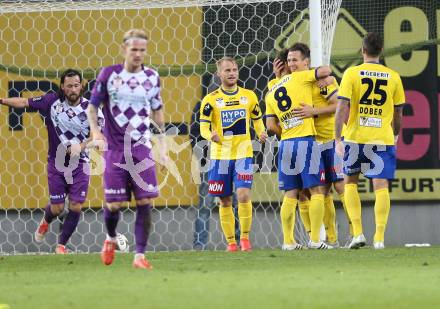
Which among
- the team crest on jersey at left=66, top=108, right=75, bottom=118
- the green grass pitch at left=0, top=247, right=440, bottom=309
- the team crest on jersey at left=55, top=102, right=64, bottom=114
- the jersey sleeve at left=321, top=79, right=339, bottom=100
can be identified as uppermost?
the jersey sleeve at left=321, top=79, right=339, bottom=100

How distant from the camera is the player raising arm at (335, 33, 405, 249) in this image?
8625 mm

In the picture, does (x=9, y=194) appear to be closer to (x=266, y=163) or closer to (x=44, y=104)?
(x=44, y=104)

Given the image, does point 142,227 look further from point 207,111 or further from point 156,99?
point 207,111

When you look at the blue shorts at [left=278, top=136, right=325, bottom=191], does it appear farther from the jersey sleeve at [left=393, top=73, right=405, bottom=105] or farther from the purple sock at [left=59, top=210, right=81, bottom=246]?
the purple sock at [left=59, top=210, right=81, bottom=246]

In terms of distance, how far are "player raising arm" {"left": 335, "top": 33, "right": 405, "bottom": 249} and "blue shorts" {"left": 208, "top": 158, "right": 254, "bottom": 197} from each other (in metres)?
1.12

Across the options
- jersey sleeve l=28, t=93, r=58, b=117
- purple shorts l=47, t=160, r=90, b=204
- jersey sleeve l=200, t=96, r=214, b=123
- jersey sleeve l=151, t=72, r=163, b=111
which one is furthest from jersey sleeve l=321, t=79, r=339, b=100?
jersey sleeve l=151, t=72, r=163, b=111

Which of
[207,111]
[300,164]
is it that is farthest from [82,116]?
[300,164]

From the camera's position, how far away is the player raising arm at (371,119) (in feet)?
28.3

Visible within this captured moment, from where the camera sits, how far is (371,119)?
8.73 m

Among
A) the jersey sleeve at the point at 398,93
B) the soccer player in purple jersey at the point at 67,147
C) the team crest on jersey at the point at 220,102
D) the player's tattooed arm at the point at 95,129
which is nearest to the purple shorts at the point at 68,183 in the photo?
the soccer player in purple jersey at the point at 67,147

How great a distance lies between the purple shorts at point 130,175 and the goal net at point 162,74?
4364 millimetres

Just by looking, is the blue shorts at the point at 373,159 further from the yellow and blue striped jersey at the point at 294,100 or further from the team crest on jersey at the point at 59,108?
the team crest on jersey at the point at 59,108

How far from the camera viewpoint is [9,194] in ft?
36.9

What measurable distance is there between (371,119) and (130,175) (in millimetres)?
2756
